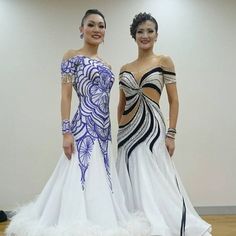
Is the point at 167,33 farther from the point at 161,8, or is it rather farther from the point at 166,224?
the point at 166,224

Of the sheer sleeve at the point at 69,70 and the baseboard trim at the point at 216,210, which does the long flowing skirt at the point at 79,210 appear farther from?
the baseboard trim at the point at 216,210

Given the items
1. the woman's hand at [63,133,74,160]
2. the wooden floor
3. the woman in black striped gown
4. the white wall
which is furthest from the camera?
the white wall

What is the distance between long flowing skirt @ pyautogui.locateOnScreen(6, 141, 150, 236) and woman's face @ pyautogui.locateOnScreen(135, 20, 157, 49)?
0.79m

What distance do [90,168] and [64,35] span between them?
85.9 inches

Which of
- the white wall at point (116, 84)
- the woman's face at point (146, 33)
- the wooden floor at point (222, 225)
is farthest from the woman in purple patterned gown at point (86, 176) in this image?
the white wall at point (116, 84)

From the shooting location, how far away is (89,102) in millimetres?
2344

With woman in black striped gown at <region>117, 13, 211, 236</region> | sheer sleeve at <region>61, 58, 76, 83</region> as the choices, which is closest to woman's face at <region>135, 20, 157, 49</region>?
woman in black striped gown at <region>117, 13, 211, 236</region>

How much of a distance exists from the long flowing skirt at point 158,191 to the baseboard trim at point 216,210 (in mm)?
1628

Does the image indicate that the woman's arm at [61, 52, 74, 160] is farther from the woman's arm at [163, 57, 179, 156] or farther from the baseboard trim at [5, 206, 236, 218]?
the baseboard trim at [5, 206, 236, 218]

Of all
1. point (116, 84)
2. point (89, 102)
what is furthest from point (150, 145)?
point (116, 84)

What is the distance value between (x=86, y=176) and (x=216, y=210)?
2.29 m

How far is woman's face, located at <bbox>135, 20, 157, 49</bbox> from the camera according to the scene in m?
2.60

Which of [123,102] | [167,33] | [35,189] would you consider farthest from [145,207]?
[167,33]

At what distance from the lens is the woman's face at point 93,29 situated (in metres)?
2.43
